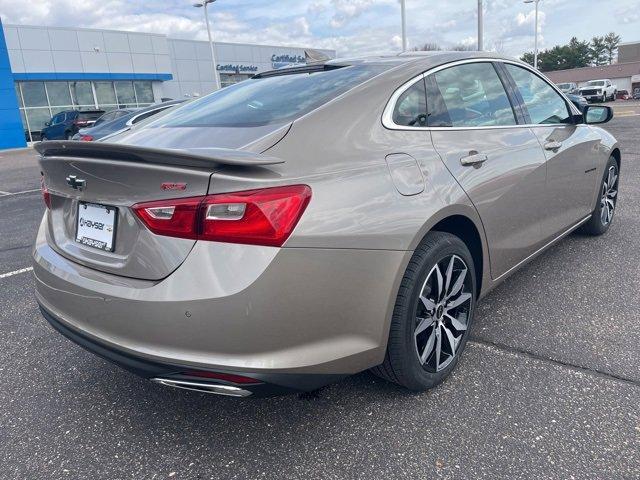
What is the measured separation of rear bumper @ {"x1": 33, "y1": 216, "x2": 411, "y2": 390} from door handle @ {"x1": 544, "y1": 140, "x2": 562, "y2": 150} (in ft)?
5.93

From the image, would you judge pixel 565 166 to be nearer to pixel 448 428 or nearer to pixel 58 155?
pixel 448 428

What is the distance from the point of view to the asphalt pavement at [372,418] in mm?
2039

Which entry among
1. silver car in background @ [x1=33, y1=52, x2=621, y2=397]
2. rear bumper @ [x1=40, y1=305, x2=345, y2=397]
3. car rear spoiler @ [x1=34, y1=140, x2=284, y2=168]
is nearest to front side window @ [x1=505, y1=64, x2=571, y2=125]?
Result: silver car in background @ [x1=33, y1=52, x2=621, y2=397]

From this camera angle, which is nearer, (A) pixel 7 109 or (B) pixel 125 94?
(A) pixel 7 109

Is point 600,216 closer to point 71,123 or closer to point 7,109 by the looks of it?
point 71,123

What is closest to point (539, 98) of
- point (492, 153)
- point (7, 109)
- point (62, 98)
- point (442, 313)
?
point (492, 153)

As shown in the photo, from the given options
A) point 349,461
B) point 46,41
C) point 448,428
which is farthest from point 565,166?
point 46,41

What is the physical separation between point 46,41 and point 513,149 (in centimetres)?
3301

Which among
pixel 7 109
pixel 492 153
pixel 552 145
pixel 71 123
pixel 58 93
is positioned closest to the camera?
pixel 492 153

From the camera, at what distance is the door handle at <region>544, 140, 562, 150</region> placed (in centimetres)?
337

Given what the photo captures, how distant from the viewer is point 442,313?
2514 mm

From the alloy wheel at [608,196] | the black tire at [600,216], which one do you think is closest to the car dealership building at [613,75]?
the alloy wheel at [608,196]

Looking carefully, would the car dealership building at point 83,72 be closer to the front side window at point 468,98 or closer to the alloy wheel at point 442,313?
the front side window at point 468,98

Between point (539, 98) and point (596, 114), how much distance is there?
0.90 metres
